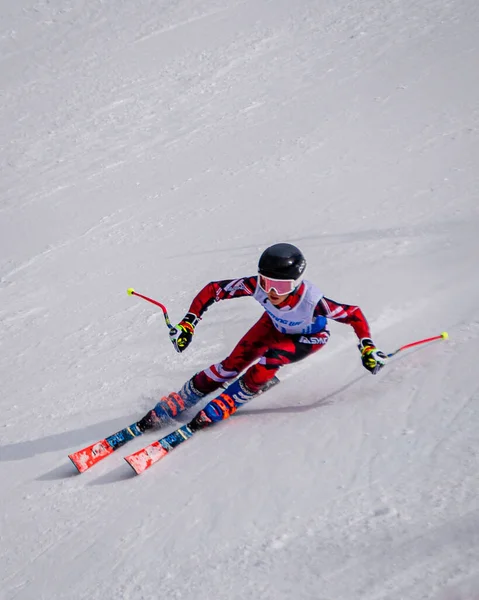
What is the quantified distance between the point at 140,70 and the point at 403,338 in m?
9.48

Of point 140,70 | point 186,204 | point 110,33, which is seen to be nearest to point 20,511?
point 186,204

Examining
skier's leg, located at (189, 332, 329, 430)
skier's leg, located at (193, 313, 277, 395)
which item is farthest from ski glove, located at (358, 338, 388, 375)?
skier's leg, located at (193, 313, 277, 395)

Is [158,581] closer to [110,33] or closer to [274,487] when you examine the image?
[274,487]

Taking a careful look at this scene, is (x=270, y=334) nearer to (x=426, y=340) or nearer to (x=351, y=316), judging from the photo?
(x=351, y=316)

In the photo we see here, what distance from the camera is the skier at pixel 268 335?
5.16 meters

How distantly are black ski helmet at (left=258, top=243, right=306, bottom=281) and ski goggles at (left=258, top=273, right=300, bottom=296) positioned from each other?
0.08ft

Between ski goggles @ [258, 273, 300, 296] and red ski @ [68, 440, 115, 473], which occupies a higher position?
ski goggles @ [258, 273, 300, 296]

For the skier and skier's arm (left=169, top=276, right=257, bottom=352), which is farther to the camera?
skier's arm (left=169, top=276, right=257, bottom=352)

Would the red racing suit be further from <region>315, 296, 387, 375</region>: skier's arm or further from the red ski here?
the red ski

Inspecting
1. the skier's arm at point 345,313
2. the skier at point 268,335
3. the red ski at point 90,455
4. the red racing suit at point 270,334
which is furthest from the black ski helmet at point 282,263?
the red ski at point 90,455

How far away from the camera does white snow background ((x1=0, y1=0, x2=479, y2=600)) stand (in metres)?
4.16

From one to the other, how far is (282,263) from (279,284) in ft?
0.52

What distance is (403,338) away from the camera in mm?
6332

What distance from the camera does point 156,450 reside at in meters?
5.37
